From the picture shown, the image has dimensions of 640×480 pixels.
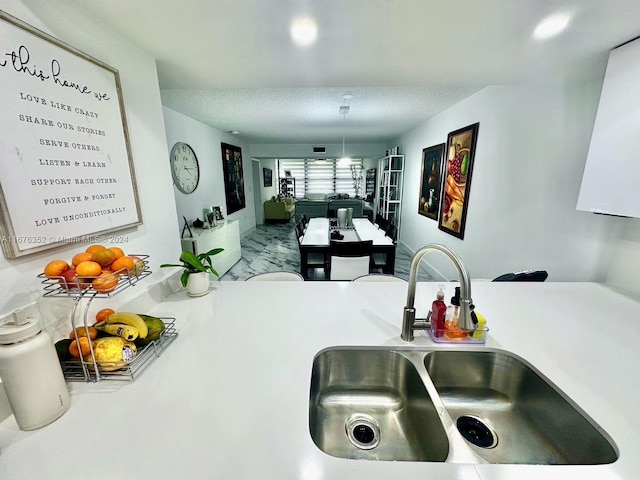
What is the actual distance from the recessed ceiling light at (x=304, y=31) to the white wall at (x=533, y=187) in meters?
1.82

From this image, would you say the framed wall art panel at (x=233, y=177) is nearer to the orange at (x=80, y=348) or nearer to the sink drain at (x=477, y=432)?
the orange at (x=80, y=348)

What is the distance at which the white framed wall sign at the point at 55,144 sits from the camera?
2.41 feet

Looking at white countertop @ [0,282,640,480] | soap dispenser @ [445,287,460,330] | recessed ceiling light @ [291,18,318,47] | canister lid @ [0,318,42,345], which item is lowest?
white countertop @ [0,282,640,480]

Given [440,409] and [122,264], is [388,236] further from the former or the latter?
[122,264]

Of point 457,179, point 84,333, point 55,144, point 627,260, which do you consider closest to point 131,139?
point 55,144

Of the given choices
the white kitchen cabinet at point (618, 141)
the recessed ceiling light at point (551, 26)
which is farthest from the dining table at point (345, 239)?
the recessed ceiling light at point (551, 26)

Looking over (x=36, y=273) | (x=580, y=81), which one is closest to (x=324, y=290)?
(x=36, y=273)

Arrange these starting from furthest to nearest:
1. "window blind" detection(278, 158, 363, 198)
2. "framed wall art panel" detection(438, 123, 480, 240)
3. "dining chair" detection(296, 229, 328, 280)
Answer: "window blind" detection(278, 158, 363, 198), "dining chair" detection(296, 229, 328, 280), "framed wall art panel" detection(438, 123, 480, 240)

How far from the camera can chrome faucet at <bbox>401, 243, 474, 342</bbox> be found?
83 cm

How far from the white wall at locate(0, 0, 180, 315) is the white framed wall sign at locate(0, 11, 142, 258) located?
49 millimetres

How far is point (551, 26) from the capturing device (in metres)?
1.14

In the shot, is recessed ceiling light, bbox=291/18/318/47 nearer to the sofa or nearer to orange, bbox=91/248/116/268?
orange, bbox=91/248/116/268

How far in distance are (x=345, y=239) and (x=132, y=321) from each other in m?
2.84

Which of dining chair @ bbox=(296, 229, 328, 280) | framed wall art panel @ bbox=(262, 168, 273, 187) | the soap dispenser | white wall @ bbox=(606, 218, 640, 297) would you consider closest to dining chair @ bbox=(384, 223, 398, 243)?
dining chair @ bbox=(296, 229, 328, 280)
